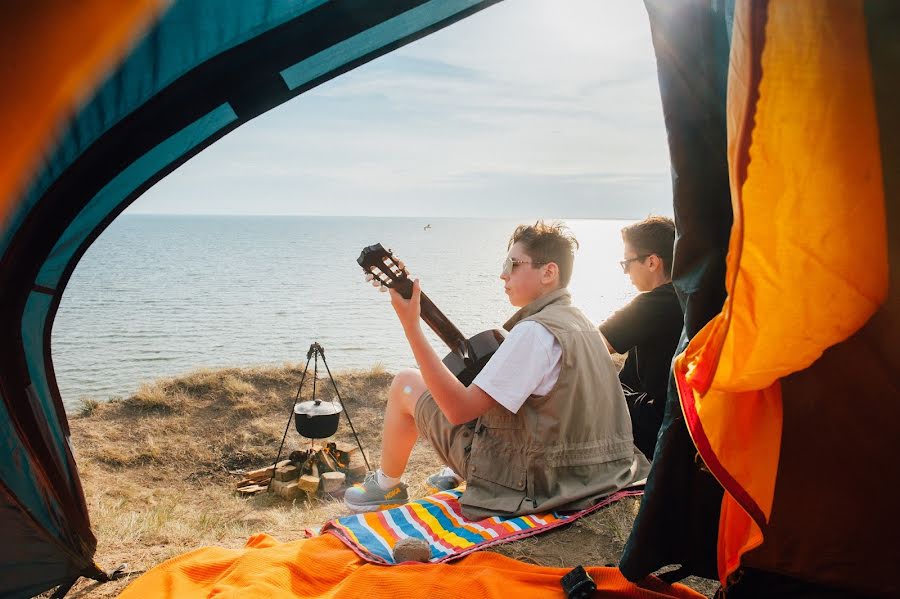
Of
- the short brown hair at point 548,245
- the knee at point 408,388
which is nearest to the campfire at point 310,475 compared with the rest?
the knee at point 408,388

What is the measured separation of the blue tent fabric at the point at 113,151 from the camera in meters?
Result: 2.10

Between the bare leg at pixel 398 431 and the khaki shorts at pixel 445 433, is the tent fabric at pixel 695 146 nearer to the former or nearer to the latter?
the khaki shorts at pixel 445 433

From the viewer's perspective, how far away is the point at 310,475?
571cm

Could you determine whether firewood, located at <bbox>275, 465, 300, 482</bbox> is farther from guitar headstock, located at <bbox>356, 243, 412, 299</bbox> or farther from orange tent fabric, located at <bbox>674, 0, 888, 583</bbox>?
orange tent fabric, located at <bbox>674, 0, 888, 583</bbox>

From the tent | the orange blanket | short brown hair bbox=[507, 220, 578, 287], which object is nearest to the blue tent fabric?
the tent

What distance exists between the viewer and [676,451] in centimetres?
193

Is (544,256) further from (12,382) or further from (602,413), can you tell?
(12,382)

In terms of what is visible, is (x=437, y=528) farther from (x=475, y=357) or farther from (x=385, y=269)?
(x=385, y=269)

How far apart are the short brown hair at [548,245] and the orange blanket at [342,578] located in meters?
1.43

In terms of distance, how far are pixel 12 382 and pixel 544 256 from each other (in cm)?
243

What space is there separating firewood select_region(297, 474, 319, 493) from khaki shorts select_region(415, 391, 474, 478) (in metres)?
2.54

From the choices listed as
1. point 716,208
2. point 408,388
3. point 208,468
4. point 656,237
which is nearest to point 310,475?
point 208,468

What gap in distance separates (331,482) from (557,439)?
10.7 ft

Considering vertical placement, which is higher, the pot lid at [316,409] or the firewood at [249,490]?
the pot lid at [316,409]
